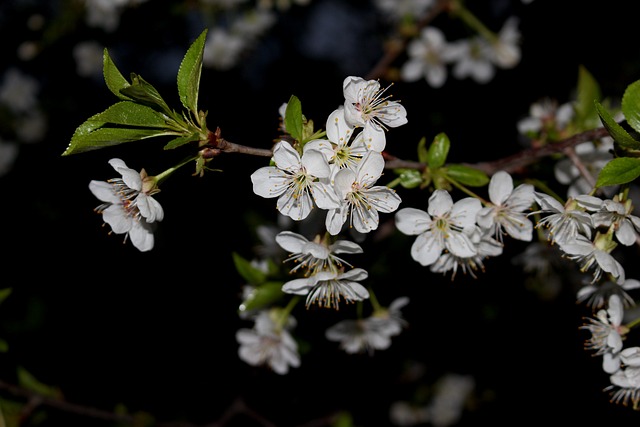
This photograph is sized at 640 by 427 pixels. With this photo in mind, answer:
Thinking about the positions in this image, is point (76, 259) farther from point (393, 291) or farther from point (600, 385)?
point (600, 385)

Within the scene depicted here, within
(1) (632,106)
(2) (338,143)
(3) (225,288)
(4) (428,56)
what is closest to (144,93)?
(2) (338,143)

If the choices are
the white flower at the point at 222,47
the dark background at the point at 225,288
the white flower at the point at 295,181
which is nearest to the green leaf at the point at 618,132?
the white flower at the point at 295,181

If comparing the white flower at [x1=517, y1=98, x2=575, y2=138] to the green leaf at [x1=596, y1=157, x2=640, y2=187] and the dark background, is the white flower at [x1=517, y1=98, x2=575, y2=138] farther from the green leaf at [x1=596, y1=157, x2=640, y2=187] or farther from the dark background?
the dark background

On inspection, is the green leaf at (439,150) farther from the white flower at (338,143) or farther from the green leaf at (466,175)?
the white flower at (338,143)

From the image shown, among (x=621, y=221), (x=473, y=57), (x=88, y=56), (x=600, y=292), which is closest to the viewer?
(x=621, y=221)

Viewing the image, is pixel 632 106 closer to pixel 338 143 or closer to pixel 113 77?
pixel 338 143

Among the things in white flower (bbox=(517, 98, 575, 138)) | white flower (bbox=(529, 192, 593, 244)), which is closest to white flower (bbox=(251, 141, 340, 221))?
white flower (bbox=(529, 192, 593, 244))
